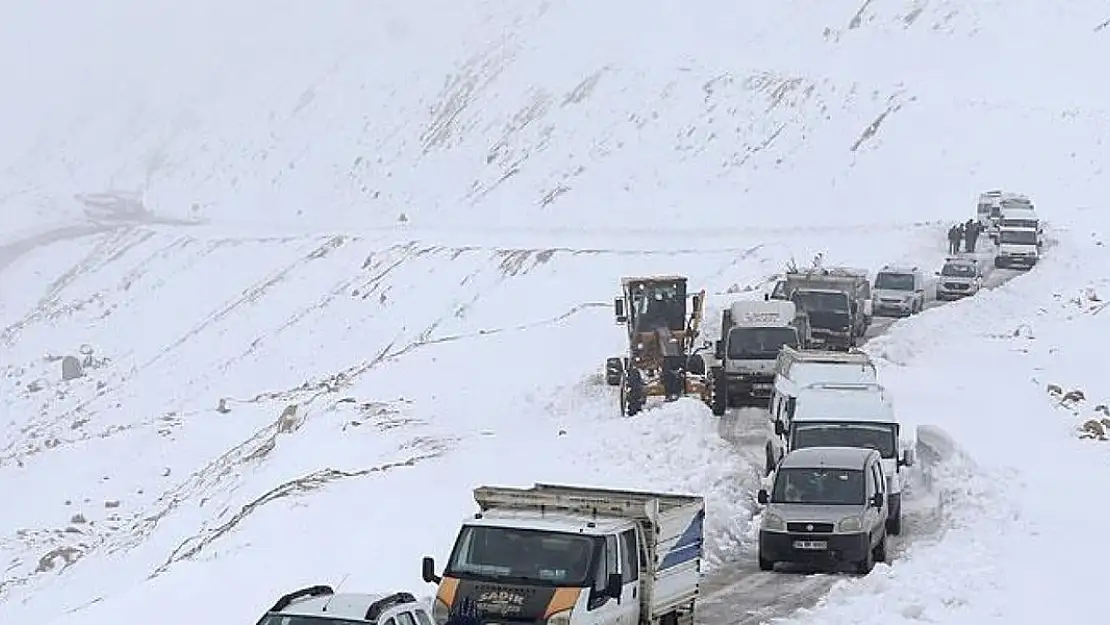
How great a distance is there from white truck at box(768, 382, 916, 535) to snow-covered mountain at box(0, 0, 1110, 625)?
42.0 inches

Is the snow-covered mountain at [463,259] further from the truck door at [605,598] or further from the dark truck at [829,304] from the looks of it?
the truck door at [605,598]

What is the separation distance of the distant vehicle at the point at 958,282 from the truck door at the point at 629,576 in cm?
3620

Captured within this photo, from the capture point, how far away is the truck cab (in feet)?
112

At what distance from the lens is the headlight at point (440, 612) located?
14.5 meters

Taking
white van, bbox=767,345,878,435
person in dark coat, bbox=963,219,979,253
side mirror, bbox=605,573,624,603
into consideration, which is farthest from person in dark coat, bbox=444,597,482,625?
person in dark coat, bbox=963,219,979,253

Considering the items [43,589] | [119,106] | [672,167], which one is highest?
[119,106]

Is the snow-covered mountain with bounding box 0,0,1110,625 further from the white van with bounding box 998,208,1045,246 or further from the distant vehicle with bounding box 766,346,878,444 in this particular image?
the white van with bounding box 998,208,1045,246

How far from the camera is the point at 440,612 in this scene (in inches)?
575

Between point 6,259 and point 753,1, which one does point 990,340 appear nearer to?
point 753,1

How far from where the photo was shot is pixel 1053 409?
32438 millimetres

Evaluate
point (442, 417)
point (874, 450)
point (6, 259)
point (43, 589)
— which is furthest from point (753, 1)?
point (874, 450)

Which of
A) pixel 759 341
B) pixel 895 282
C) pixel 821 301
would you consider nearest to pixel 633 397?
pixel 759 341

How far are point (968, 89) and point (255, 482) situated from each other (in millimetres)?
56508

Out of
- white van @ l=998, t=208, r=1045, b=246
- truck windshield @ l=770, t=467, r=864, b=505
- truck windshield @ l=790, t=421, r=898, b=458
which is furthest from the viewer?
white van @ l=998, t=208, r=1045, b=246
